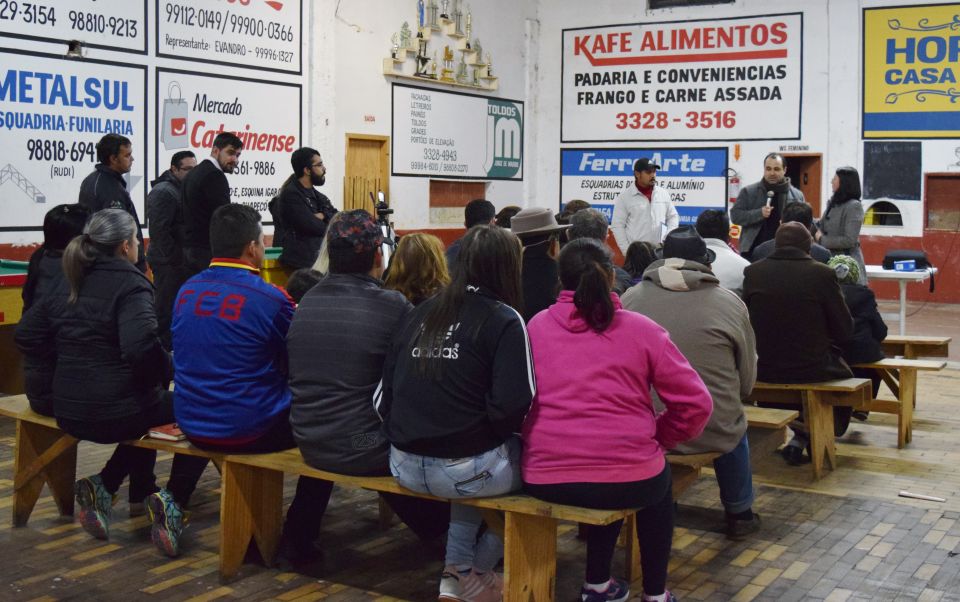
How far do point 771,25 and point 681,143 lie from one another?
1.91 metres

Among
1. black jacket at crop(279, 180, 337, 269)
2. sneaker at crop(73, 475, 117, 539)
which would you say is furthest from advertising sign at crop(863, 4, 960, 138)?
sneaker at crop(73, 475, 117, 539)

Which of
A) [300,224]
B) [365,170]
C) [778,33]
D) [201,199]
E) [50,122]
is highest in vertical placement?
[778,33]

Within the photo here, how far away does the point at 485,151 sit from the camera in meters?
15.3

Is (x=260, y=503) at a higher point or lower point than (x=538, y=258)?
lower

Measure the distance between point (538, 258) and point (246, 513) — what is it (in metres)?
1.90

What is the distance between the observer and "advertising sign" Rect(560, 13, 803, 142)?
14.5 meters

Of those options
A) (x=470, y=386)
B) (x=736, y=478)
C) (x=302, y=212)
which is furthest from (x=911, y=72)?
(x=470, y=386)

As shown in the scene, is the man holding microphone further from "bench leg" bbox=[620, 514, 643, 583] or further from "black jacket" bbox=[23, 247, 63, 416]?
"black jacket" bbox=[23, 247, 63, 416]

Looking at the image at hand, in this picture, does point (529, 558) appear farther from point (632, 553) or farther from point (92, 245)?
point (92, 245)

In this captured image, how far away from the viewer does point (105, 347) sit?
4.25 metres

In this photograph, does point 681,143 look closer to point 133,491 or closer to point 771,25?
point 771,25

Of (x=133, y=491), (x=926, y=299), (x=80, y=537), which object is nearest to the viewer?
(x=80, y=537)

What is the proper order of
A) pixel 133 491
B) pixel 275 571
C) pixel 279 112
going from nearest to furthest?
pixel 275 571
pixel 133 491
pixel 279 112

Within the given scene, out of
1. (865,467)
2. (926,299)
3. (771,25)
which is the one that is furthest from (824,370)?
(771,25)
